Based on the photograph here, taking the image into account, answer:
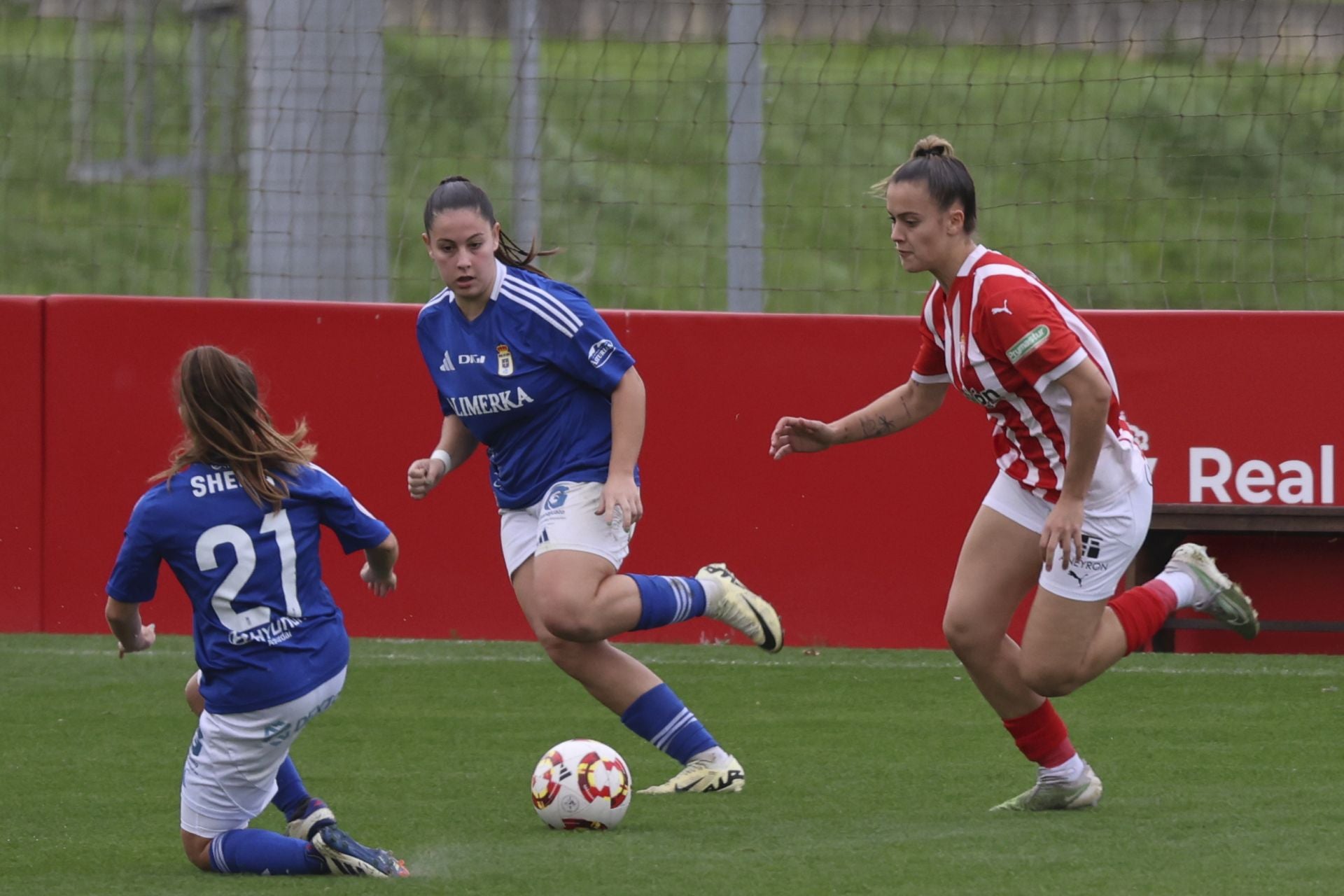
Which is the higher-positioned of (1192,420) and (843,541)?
(1192,420)

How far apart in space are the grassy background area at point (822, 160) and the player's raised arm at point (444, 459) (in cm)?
A: 335

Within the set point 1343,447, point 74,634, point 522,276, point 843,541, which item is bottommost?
point 74,634

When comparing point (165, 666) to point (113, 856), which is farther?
point (165, 666)

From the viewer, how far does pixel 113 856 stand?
4.79 m

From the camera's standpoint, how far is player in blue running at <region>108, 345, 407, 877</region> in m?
4.41

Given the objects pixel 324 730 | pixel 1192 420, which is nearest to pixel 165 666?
pixel 324 730

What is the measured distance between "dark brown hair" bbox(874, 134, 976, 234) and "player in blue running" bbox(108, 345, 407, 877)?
159cm

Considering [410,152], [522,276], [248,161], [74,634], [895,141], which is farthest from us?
[895,141]

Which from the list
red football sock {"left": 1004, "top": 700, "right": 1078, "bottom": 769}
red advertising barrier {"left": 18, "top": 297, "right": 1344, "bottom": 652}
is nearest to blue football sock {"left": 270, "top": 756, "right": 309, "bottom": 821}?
red football sock {"left": 1004, "top": 700, "right": 1078, "bottom": 769}

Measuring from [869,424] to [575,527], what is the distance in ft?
2.87

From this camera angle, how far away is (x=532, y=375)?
5.39m

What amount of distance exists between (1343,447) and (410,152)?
484cm

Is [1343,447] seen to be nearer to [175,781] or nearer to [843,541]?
[843,541]

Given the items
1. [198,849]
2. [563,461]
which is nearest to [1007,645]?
[563,461]
